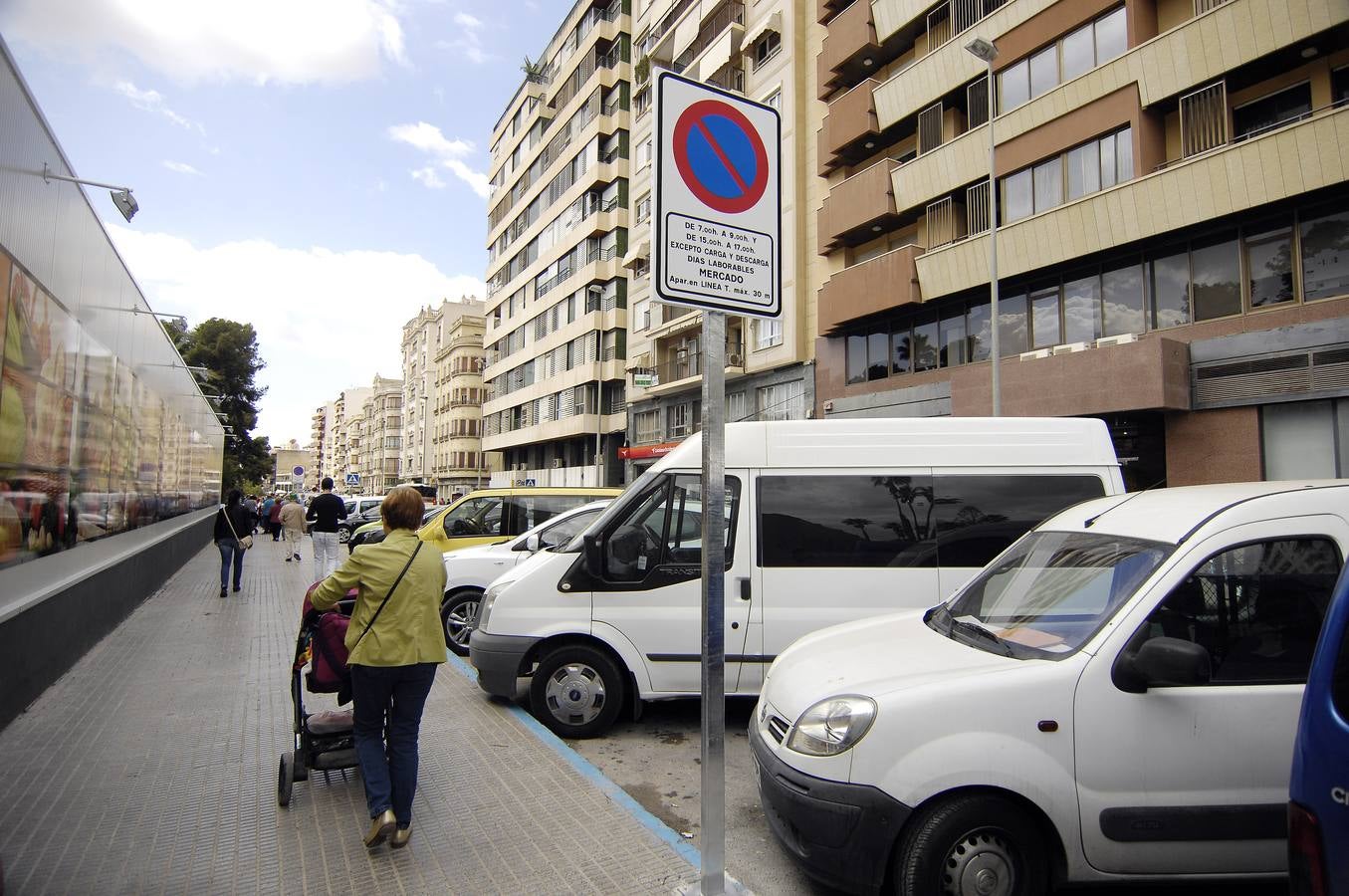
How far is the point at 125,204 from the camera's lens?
468 inches

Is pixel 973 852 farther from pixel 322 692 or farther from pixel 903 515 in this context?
pixel 322 692

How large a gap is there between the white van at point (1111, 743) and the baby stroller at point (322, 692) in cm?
256

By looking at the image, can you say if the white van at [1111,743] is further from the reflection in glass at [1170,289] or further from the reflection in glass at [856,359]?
the reflection in glass at [856,359]

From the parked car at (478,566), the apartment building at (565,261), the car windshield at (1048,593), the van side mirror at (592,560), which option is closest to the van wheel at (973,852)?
the car windshield at (1048,593)

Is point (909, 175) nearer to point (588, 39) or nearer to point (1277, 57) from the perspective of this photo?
point (1277, 57)

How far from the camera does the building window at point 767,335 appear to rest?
2789cm

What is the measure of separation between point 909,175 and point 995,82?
124 inches

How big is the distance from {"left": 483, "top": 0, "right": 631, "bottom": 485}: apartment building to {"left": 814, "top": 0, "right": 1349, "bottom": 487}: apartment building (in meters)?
20.5

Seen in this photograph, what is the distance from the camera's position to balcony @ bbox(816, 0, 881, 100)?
23.8m

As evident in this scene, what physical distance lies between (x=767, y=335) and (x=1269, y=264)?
1592 cm

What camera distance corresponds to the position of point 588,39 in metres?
44.5

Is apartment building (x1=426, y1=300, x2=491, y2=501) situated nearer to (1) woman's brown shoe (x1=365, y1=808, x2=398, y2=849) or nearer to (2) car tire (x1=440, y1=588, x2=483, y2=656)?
(2) car tire (x1=440, y1=588, x2=483, y2=656)

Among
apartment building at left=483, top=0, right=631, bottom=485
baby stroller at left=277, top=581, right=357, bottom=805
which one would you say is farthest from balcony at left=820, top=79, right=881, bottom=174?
baby stroller at left=277, top=581, right=357, bottom=805

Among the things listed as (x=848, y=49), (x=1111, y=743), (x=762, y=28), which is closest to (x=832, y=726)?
(x=1111, y=743)
